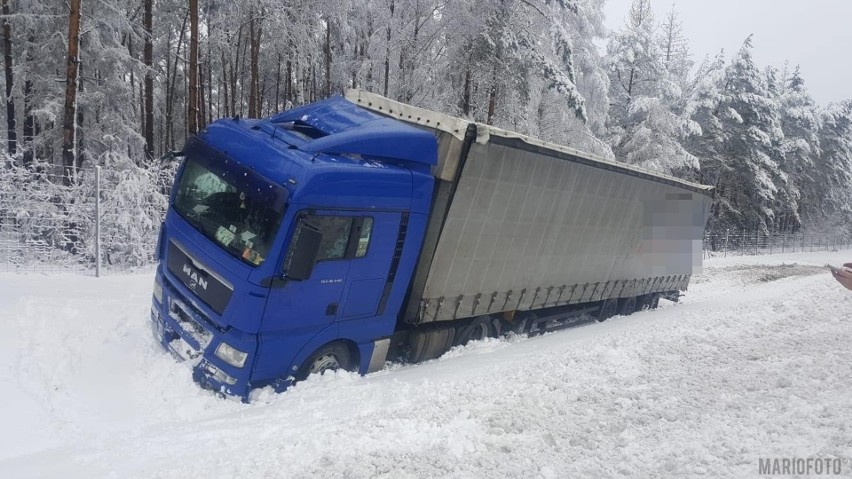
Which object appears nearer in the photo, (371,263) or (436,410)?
(436,410)

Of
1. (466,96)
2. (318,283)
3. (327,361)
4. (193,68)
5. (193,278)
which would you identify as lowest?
(327,361)

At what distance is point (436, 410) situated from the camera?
496cm

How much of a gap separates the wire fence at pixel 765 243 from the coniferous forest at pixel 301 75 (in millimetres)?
4188

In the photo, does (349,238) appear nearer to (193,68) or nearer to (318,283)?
(318,283)

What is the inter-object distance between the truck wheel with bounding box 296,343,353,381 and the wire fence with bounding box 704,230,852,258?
30.4m

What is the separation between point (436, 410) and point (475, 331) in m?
3.99

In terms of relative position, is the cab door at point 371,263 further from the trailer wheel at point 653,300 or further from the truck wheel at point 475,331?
the trailer wheel at point 653,300

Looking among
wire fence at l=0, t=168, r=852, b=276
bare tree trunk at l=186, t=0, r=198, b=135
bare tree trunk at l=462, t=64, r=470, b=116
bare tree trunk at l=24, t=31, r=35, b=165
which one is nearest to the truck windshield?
wire fence at l=0, t=168, r=852, b=276

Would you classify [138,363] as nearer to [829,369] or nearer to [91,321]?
[91,321]

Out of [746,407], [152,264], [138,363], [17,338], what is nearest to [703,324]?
[746,407]

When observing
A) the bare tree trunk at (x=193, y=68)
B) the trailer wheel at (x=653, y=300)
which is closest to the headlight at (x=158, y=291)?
the bare tree trunk at (x=193, y=68)

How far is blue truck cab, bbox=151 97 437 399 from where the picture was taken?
17.9 feet

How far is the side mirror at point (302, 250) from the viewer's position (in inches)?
211

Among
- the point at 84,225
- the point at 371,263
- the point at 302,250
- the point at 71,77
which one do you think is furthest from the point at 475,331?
the point at 71,77
